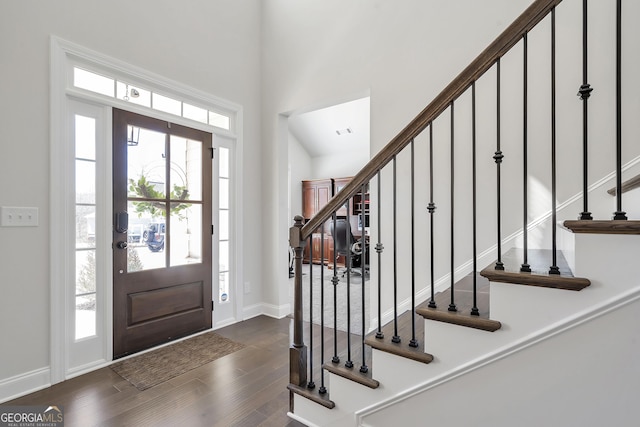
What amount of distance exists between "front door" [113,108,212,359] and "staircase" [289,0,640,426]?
1.37 m

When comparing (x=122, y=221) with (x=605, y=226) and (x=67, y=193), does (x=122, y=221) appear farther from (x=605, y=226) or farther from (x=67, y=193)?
(x=605, y=226)

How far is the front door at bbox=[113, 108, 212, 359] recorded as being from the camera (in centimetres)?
249

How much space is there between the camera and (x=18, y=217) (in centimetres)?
200

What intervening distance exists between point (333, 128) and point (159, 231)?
4.95 m

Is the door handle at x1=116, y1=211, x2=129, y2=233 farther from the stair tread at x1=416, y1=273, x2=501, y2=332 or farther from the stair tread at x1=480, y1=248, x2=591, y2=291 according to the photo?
the stair tread at x1=480, y1=248, x2=591, y2=291

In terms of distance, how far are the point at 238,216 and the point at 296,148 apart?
4.63m

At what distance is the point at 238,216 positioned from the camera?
3.32 meters

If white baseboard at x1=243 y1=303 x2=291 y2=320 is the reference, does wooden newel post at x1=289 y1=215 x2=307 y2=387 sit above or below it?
above

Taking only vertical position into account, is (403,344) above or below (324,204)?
below

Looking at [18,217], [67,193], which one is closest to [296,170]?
[67,193]

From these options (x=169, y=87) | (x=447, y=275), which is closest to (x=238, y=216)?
(x=169, y=87)

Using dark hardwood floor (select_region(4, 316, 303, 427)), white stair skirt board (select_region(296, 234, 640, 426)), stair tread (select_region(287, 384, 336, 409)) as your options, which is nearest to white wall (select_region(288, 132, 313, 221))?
dark hardwood floor (select_region(4, 316, 303, 427))

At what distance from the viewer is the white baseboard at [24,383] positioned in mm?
1933

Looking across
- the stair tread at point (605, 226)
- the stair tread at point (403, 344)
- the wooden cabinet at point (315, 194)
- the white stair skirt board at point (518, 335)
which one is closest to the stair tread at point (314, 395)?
the white stair skirt board at point (518, 335)
